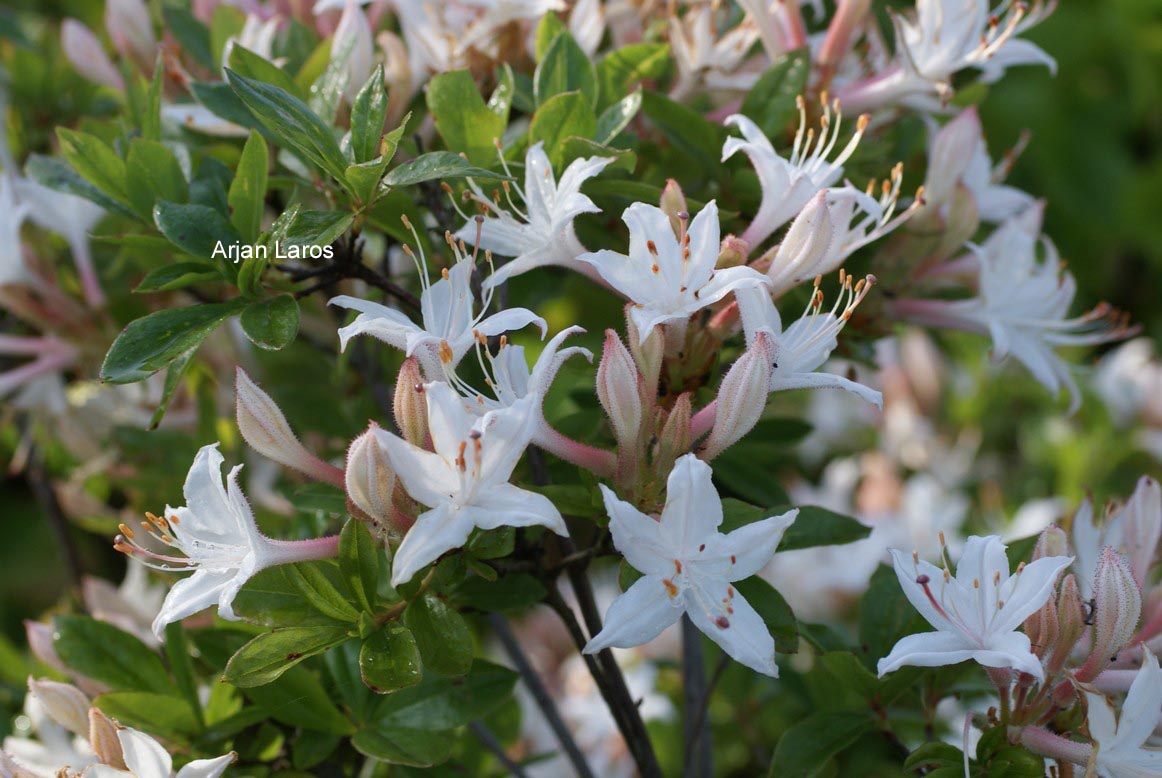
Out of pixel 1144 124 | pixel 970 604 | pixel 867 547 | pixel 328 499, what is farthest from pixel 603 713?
pixel 1144 124

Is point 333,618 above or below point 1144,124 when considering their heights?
above

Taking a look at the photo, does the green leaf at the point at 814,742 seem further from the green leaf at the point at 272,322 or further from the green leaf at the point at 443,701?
the green leaf at the point at 272,322

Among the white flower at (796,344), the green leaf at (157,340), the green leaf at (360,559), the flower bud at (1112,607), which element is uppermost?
the green leaf at (157,340)

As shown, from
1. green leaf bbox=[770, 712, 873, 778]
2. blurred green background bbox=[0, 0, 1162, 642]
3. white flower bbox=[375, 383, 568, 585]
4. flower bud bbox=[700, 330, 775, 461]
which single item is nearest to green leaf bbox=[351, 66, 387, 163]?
white flower bbox=[375, 383, 568, 585]

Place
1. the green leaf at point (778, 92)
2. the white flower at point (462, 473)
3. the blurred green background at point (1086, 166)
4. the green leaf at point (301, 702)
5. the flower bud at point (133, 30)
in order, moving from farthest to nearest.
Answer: the blurred green background at point (1086, 166) < the flower bud at point (133, 30) < the green leaf at point (778, 92) < the green leaf at point (301, 702) < the white flower at point (462, 473)

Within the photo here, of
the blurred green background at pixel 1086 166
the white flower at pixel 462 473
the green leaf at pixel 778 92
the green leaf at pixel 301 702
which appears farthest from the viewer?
the blurred green background at pixel 1086 166

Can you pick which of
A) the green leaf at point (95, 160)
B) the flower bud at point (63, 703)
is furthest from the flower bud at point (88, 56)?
the flower bud at point (63, 703)

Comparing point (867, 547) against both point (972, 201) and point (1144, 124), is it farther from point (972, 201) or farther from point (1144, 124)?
point (1144, 124)
